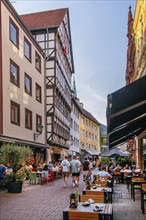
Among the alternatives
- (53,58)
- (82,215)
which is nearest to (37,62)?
(53,58)

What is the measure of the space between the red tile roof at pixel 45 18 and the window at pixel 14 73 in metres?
13.9

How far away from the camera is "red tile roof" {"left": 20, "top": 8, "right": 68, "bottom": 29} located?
36997 mm

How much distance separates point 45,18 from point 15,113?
20.1 m

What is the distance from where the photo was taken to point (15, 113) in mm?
23188

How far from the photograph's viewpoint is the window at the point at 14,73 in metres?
22.4

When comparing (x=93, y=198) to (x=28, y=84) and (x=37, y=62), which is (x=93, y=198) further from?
(x=37, y=62)

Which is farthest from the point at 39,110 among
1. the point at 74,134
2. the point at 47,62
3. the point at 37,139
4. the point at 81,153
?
the point at 81,153

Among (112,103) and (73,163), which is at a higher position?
(112,103)

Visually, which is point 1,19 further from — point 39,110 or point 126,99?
point 126,99

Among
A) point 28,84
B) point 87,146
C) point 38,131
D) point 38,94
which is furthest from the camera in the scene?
point 87,146

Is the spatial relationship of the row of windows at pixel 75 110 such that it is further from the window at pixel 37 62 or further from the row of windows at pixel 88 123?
the window at pixel 37 62

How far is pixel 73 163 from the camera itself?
60.2 feet

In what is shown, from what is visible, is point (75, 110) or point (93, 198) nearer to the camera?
point (93, 198)

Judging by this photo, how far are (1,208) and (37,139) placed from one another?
60.6 ft
